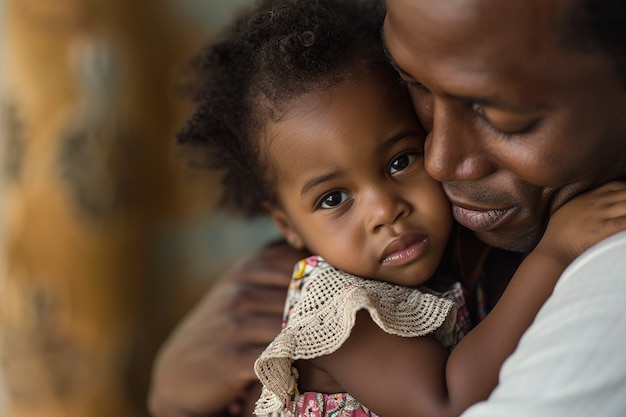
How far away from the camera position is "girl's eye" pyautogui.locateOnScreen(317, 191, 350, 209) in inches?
58.2

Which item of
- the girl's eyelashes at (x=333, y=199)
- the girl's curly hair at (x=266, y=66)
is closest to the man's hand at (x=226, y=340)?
the girl's curly hair at (x=266, y=66)

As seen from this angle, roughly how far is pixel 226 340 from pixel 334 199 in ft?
1.49

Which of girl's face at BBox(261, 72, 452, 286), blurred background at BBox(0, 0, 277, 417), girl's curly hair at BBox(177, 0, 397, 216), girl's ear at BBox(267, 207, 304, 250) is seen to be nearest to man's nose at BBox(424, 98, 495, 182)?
girl's face at BBox(261, 72, 452, 286)

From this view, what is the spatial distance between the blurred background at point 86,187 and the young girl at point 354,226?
83 centimetres

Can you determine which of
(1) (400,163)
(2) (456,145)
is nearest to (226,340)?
(1) (400,163)

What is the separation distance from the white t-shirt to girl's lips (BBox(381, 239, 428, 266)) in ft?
1.44

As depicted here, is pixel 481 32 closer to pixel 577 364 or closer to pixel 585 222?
pixel 585 222

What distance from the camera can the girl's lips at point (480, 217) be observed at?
4.17 ft

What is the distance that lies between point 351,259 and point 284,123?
0.91ft

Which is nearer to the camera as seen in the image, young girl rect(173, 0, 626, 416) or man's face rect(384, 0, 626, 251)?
man's face rect(384, 0, 626, 251)

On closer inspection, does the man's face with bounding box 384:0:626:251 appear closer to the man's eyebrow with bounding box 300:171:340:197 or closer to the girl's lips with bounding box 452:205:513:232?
the girl's lips with bounding box 452:205:513:232

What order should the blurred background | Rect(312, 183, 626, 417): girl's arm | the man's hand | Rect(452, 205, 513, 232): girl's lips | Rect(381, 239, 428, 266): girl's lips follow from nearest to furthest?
Rect(312, 183, 626, 417): girl's arm → Rect(452, 205, 513, 232): girl's lips → Rect(381, 239, 428, 266): girl's lips → the man's hand → the blurred background

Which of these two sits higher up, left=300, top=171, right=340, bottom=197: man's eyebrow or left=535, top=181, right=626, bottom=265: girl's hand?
left=535, top=181, right=626, bottom=265: girl's hand

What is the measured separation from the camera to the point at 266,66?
4.95 ft
